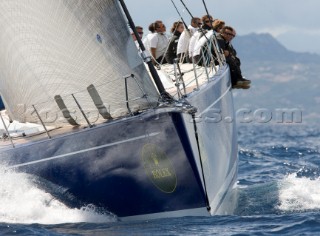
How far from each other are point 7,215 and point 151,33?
16.1 feet

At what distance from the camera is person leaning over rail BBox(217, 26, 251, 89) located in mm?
14180

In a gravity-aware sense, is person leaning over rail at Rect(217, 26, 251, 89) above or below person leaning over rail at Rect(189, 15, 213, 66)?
below

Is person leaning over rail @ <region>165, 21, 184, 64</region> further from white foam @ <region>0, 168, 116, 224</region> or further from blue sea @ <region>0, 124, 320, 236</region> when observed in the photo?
white foam @ <region>0, 168, 116, 224</region>

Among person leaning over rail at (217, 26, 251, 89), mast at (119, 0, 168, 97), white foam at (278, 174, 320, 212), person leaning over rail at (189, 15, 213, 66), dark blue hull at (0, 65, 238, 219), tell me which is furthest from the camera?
person leaning over rail at (217, 26, 251, 89)

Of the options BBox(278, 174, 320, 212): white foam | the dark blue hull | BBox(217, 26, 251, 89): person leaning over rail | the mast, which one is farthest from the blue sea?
BBox(217, 26, 251, 89): person leaning over rail

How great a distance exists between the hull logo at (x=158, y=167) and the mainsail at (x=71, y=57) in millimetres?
480

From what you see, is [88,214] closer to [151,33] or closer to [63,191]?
[63,191]

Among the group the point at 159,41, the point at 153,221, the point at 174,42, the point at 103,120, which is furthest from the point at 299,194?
the point at 159,41

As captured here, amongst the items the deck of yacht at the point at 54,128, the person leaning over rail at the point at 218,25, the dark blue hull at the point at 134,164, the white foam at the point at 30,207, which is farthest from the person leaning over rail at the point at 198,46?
the white foam at the point at 30,207

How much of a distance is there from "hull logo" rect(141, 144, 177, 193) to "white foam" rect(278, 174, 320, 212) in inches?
69.4

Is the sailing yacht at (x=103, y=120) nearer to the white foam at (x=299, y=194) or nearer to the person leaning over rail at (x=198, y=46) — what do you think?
the white foam at (x=299, y=194)

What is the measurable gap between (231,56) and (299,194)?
2684mm

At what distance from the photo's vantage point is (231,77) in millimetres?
14609

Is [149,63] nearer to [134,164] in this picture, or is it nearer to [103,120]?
[103,120]
